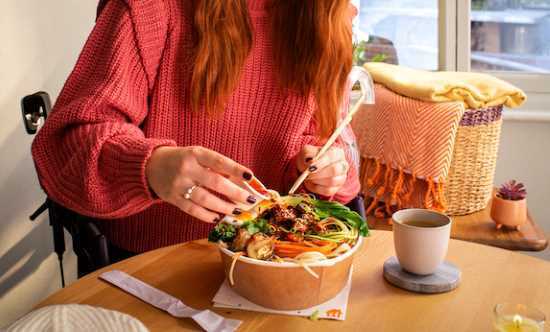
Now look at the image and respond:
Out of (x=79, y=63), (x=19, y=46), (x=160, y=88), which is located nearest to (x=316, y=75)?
(x=160, y=88)

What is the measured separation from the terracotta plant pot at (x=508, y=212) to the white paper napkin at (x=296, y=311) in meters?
1.07

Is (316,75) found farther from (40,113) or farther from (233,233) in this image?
(40,113)

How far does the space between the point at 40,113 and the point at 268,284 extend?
809 millimetres

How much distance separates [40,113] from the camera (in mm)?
1414

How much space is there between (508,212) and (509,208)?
0.01 metres

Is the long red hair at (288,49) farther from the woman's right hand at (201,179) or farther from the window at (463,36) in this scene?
the window at (463,36)

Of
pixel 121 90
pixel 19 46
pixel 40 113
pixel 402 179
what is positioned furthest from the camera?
pixel 402 179

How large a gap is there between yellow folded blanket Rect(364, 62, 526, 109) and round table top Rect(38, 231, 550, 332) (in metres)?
0.84

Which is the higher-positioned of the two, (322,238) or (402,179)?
(322,238)

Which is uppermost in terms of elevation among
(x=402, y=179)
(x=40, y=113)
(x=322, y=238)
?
(x=40, y=113)

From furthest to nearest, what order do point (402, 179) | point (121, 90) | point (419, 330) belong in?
point (402, 179) < point (121, 90) < point (419, 330)

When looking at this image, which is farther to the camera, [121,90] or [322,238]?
[121,90]

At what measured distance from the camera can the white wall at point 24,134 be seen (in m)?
1.75

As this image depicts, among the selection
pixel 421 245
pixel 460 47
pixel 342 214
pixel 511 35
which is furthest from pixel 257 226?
pixel 511 35
